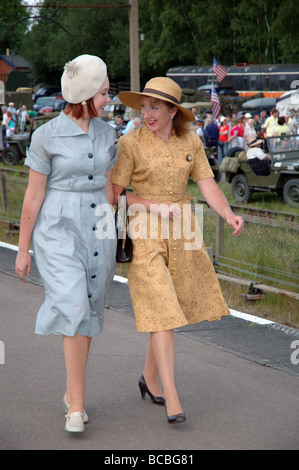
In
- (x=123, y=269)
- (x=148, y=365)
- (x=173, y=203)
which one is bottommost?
(x=123, y=269)

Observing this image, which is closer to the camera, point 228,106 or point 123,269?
point 123,269

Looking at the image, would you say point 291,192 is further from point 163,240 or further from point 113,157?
point 113,157

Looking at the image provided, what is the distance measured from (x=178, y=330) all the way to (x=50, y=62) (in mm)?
73975

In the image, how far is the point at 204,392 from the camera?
5191 mm

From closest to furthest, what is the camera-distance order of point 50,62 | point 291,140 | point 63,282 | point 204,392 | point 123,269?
point 63,282 < point 204,392 < point 123,269 < point 291,140 < point 50,62

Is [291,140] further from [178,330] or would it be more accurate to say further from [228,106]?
[228,106]

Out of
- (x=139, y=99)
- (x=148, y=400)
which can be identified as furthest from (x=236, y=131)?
(x=148, y=400)

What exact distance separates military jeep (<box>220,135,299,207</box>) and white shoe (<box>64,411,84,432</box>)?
1232cm

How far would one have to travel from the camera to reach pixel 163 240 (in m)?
4.75

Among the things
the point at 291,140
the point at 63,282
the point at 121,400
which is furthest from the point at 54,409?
the point at 291,140

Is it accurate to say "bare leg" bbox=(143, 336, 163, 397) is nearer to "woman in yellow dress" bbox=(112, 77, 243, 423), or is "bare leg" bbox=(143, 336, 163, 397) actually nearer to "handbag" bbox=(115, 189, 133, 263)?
"woman in yellow dress" bbox=(112, 77, 243, 423)

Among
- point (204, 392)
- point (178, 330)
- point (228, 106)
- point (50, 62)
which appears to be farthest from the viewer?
point (50, 62)

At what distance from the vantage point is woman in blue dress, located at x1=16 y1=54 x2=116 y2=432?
14.4ft

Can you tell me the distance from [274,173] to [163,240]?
12.4 m
